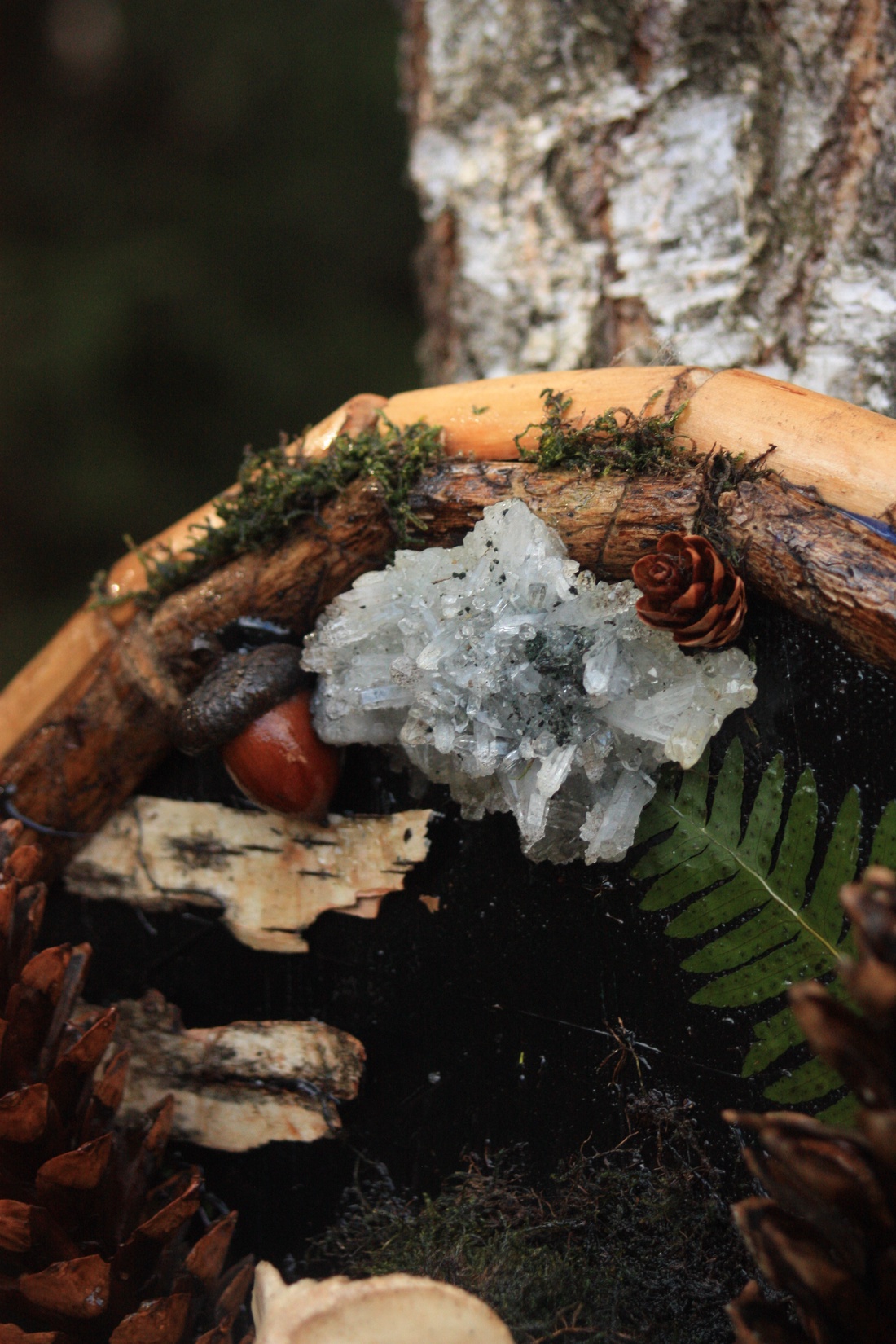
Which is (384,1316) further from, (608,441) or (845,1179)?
(608,441)

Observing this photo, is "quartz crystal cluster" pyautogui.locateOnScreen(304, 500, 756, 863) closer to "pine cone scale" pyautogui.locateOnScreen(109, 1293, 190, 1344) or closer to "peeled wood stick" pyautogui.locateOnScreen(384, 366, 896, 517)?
"peeled wood stick" pyautogui.locateOnScreen(384, 366, 896, 517)

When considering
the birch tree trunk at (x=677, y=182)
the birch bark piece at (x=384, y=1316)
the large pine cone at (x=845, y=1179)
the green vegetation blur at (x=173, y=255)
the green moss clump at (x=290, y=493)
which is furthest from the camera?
the green vegetation blur at (x=173, y=255)

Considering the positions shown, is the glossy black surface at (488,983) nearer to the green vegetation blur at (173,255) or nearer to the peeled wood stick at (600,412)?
the peeled wood stick at (600,412)

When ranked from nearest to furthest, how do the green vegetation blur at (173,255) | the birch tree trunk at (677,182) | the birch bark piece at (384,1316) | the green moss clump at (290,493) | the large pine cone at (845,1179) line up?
the large pine cone at (845,1179) → the birch bark piece at (384,1316) → the green moss clump at (290,493) → the birch tree trunk at (677,182) → the green vegetation blur at (173,255)

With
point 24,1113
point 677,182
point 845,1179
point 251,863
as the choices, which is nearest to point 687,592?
point 845,1179

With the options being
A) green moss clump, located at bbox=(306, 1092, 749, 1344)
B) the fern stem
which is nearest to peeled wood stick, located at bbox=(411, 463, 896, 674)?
the fern stem

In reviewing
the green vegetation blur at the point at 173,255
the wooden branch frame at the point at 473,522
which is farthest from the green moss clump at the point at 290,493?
the green vegetation blur at the point at 173,255

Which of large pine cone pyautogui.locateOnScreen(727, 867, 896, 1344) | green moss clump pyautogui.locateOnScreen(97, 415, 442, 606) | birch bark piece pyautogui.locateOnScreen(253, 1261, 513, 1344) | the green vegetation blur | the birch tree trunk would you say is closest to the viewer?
large pine cone pyautogui.locateOnScreen(727, 867, 896, 1344)

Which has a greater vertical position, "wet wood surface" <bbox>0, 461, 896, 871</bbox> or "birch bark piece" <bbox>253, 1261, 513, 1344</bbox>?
"wet wood surface" <bbox>0, 461, 896, 871</bbox>

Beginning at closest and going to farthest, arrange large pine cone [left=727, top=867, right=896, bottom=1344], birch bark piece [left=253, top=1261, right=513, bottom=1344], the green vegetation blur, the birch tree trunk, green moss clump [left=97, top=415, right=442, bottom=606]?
large pine cone [left=727, top=867, right=896, bottom=1344], birch bark piece [left=253, top=1261, right=513, bottom=1344], green moss clump [left=97, top=415, right=442, bottom=606], the birch tree trunk, the green vegetation blur
